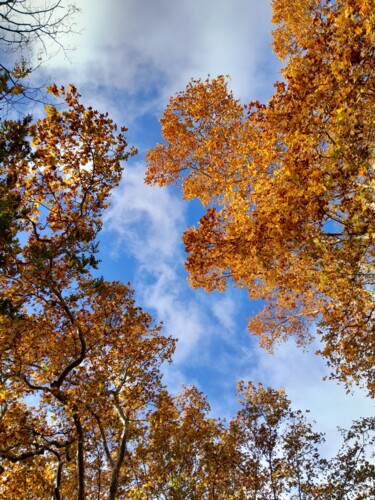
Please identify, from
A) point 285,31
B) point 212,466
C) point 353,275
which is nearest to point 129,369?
point 212,466

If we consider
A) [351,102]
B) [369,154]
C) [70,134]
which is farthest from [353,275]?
[70,134]

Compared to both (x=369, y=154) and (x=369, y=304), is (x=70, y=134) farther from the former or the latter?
(x=369, y=304)

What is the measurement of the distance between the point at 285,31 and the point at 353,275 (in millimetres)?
13740

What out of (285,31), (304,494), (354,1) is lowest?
(304,494)

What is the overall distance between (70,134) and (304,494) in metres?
16.4

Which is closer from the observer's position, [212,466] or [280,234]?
[280,234]

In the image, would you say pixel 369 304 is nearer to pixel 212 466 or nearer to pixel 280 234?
pixel 280 234

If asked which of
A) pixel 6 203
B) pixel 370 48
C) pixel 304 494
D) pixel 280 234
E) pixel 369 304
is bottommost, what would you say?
pixel 304 494

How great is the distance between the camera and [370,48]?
692cm

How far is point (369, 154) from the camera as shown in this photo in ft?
23.0

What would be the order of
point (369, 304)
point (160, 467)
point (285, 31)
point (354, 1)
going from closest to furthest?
point (354, 1)
point (369, 304)
point (160, 467)
point (285, 31)

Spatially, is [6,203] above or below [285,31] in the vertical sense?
below

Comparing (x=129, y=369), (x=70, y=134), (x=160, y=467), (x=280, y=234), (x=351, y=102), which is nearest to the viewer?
(x=351, y=102)

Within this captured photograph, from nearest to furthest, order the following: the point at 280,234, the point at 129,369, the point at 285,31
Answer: the point at 280,234 → the point at 129,369 → the point at 285,31
